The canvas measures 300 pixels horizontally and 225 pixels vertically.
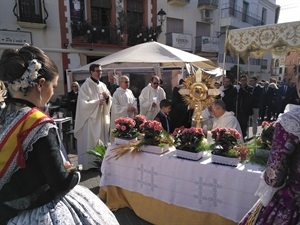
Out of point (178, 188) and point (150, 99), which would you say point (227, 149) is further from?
point (150, 99)

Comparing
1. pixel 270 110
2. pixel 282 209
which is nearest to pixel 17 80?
pixel 282 209

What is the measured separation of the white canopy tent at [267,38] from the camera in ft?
13.5

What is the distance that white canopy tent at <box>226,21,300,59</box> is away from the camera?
4121mm

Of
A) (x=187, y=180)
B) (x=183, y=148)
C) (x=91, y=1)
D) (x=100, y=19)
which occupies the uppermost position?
(x=91, y=1)

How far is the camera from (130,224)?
9.26 ft

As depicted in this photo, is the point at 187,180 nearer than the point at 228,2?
Yes

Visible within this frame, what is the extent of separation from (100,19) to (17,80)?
12.9m

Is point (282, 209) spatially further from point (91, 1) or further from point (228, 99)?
point (91, 1)

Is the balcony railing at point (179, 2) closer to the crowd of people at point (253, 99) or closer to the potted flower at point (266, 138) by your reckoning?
the crowd of people at point (253, 99)

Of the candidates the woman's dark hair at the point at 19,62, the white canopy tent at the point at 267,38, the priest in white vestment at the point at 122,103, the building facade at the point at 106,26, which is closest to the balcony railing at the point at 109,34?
the building facade at the point at 106,26

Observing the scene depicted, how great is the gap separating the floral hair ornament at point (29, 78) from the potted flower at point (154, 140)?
180cm

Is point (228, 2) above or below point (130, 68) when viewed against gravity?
above

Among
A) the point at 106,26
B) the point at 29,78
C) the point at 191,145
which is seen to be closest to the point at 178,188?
the point at 191,145

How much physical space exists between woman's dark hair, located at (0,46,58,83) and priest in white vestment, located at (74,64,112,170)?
3397 mm
